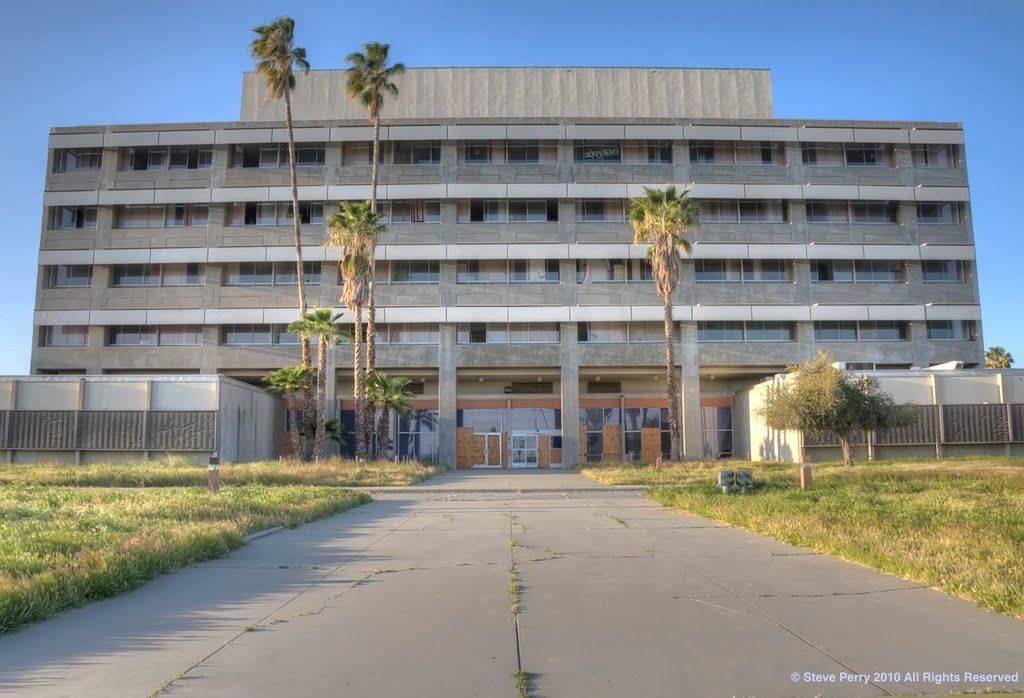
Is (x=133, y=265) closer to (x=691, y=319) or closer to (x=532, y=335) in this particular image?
(x=532, y=335)

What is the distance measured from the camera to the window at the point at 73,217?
49000mm

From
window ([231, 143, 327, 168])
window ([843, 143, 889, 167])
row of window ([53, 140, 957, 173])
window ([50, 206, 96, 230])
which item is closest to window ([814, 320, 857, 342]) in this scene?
row of window ([53, 140, 957, 173])

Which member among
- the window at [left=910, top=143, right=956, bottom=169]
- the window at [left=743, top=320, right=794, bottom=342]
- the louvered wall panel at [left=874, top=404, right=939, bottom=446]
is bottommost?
the louvered wall panel at [left=874, top=404, right=939, bottom=446]

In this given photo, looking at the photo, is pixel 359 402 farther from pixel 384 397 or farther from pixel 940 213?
pixel 940 213

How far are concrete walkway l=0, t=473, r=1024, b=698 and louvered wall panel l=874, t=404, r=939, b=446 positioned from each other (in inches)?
1313

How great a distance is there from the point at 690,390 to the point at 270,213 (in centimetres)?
2766

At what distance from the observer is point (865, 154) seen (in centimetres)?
4953

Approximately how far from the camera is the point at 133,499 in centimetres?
1641

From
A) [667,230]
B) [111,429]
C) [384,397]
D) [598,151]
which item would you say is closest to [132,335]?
[111,429]

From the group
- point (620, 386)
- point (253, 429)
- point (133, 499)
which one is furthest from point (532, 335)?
point (133, 499)

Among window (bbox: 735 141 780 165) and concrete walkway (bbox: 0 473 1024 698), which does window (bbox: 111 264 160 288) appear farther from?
concrete walkway (bbox: 0 473 1024 698)

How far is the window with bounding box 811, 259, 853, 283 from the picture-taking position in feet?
158

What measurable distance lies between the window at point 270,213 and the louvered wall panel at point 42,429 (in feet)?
51.2

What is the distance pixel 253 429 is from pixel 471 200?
18.6 meters
